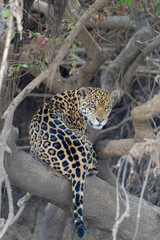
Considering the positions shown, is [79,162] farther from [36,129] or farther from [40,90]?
[40,90]

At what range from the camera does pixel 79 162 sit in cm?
378

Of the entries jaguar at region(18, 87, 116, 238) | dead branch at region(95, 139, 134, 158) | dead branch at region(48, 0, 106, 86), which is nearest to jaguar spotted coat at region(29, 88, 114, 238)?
jaguar at region(18, 87, 116, 238)

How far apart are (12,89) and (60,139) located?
0.73 metres

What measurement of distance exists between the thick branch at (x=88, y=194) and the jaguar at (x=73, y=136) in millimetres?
109

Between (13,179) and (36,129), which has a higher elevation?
(36,129)

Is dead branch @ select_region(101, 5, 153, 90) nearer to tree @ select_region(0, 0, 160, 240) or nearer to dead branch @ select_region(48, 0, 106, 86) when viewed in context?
tree @ select_region(0, 0, 160, 240)

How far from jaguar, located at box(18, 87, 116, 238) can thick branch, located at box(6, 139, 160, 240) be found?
0.11 m

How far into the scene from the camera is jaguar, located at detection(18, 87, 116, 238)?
3732 millimetres

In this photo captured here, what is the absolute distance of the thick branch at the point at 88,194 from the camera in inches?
142

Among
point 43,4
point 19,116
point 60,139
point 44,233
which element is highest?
point 43,4

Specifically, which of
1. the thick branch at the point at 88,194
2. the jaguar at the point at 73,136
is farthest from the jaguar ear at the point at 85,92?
the thick branch at the point at 88,194

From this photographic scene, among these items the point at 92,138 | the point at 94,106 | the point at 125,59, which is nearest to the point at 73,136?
the point at 94,106

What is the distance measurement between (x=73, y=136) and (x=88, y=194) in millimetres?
532

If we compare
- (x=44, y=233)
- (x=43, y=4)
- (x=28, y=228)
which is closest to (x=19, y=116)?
(x=28, y=228)
